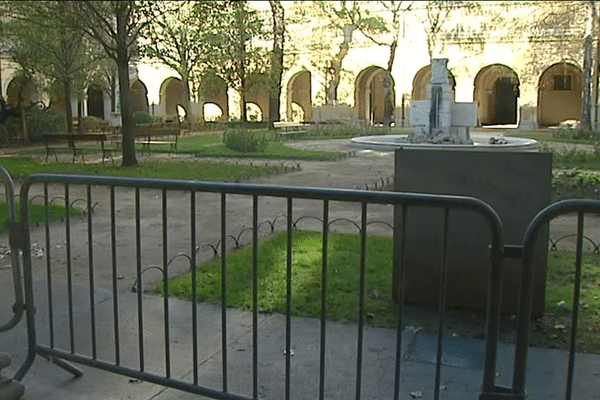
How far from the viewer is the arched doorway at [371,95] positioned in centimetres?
4312

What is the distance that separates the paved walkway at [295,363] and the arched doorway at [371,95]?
116 feet

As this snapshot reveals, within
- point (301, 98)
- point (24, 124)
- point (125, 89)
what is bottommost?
point (24, 124)

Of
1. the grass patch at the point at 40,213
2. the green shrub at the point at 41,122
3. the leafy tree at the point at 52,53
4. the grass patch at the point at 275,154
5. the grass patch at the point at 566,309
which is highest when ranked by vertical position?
the leafy tree at the point at 52,53

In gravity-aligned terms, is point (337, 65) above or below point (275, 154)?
above

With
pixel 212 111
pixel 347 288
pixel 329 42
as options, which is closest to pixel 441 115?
pixel 347 288

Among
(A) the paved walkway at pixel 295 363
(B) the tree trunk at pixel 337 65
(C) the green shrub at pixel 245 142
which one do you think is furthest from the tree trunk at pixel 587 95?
(A) the paved walkway at pixel 295 363

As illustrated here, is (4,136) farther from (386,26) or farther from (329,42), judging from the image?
(386,26)

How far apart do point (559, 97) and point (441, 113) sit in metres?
22.7

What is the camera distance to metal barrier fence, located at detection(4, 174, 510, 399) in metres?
3.18

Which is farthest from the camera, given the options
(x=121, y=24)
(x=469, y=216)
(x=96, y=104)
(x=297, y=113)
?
(x=96, y=104)

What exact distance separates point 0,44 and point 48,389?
2933 cm

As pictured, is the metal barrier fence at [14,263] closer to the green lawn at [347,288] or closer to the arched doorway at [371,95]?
the green lawn at [347,288]

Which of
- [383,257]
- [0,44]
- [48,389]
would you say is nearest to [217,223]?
[383,257]

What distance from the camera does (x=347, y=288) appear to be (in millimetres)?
5836
